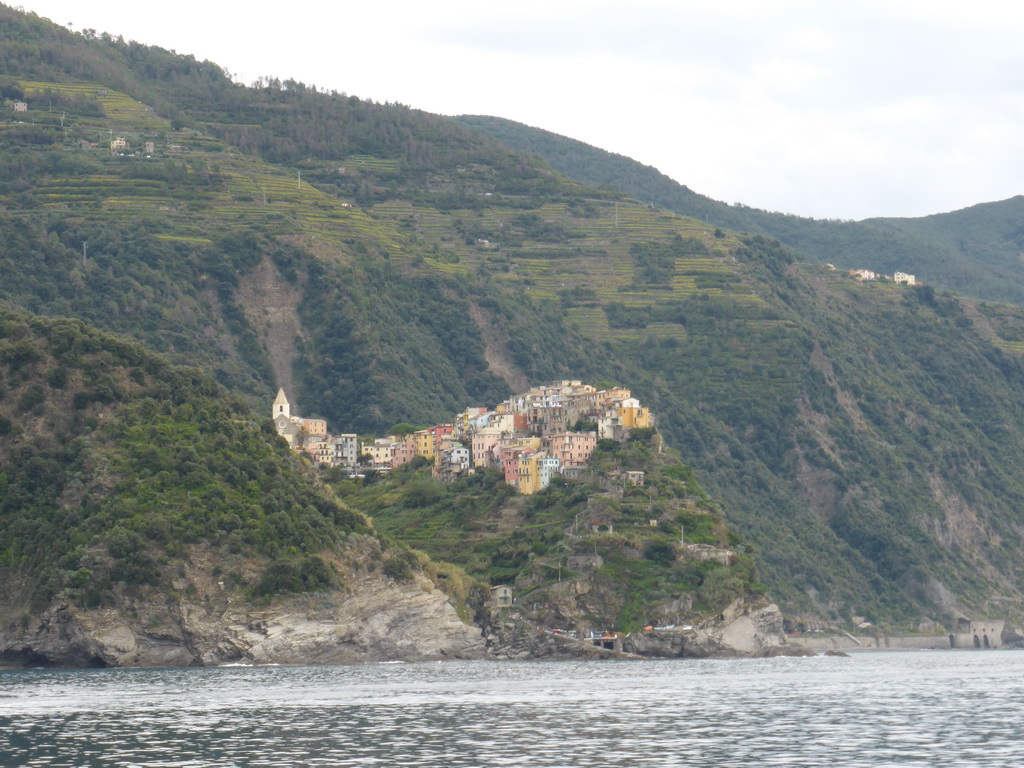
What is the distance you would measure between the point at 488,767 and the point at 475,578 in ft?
288

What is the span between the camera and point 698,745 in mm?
77312

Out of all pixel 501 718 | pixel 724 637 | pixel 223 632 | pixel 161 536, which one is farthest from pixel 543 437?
pixel 501 718

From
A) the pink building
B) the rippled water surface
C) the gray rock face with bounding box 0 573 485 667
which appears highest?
the pink building

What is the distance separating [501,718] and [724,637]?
73.5 meters

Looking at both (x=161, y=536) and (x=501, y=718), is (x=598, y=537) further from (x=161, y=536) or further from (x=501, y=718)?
(x=501, y=718)

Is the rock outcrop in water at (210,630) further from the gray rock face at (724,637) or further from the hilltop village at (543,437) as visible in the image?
the hilltop village at (543,437)

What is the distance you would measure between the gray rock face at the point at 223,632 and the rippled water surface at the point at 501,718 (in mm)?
3318

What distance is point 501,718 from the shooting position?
89.2 metres

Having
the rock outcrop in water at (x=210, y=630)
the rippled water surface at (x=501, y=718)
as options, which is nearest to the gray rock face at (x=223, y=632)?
the rock outcrop in water at (x=210, y=630)

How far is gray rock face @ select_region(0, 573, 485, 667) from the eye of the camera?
126750 millimetres

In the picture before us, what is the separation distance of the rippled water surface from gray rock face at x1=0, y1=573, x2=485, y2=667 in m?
3.32

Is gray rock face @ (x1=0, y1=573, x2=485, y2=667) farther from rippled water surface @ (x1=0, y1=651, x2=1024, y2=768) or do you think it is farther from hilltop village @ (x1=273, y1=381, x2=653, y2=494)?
hilltop village @ (x1=273, y1=381, x2=653, y2=494)

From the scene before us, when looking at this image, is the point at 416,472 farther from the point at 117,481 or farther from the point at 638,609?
the point at 117,481

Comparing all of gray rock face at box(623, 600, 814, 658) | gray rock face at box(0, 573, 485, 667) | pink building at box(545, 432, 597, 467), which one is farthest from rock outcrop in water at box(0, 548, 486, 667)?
pink building at box(545, 432, 597, 467)
